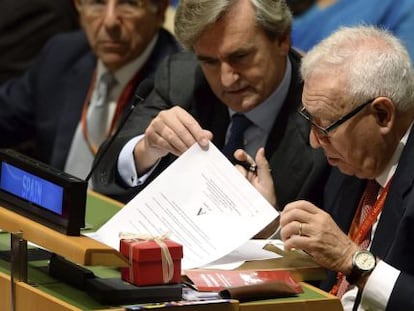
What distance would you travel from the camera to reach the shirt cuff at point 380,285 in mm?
2846

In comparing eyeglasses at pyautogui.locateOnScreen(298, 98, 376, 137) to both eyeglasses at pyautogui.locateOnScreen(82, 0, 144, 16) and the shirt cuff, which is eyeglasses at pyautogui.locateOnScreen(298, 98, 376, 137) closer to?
the shirt cuff

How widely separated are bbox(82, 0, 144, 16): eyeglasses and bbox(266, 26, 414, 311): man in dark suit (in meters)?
1.58

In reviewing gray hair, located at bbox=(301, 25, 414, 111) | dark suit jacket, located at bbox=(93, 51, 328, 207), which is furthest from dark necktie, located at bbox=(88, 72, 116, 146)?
gray hair, located at bbox=(301, 25, 414, 111)

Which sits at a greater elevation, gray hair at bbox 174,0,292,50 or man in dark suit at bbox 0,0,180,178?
gray hair at bbox 174,0,292,50

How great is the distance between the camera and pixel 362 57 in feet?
10.1

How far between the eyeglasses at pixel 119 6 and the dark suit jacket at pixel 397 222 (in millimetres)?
1592

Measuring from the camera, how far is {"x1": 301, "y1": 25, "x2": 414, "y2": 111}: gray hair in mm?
3049

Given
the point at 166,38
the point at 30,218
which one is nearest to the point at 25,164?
the point at 30,218

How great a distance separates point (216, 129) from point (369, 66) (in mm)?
766

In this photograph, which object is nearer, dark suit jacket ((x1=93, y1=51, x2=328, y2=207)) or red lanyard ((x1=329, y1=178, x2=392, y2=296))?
red lanyard ((x1=329, y1=178, x2=392, y2=296))

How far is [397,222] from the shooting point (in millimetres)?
3020

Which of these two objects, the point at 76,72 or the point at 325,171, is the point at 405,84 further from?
the point at 76,72

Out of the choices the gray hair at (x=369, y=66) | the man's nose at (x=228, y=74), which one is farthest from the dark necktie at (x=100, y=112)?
the gray hair at (x=369, y=66)

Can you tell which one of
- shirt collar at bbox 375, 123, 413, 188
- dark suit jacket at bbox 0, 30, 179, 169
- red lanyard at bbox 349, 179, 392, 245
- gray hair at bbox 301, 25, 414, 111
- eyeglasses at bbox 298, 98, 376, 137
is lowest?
dark suit jacket at bbox 0, 30, 179, 169
